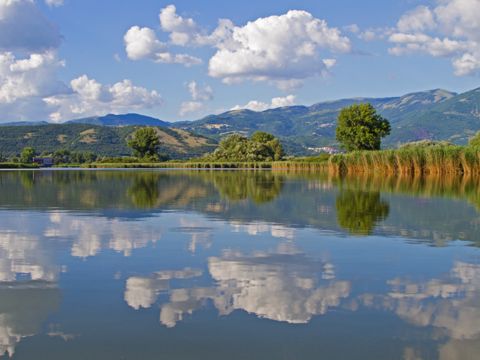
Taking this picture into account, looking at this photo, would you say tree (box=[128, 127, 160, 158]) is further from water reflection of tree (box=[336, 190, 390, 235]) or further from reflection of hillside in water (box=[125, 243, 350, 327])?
reflection of hillside in water (box=[125, 243, 350, 327])

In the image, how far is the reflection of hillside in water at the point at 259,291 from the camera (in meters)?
8.38

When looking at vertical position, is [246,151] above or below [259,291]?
above

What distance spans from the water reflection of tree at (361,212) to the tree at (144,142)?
467 ft

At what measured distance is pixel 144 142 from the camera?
16775 centimetres

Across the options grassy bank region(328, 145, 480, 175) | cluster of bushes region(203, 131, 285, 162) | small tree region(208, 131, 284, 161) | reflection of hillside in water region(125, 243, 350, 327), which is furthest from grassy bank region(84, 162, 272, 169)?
reflection of hillside in water region(125, 243, 350, 327)

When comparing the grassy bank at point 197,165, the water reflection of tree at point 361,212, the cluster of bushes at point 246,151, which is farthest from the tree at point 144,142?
the water reflection of tree at point 361,212

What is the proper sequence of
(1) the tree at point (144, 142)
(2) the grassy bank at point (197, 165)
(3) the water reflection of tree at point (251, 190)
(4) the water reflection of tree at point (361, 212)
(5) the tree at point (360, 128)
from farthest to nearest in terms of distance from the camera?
(1) the tree at point (144, 142) → (2) the grassy bank at point (197, 165) → (5) the tree at point (360, 128) → (3) the water reflection of tree at point (251, 190) → (4) the water reflection of tree at point (361, 212)

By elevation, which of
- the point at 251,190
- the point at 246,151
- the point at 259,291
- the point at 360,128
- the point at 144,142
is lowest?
the point at 259,291

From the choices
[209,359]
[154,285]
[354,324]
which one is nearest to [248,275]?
[154,285]

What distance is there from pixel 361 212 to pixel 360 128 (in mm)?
82366

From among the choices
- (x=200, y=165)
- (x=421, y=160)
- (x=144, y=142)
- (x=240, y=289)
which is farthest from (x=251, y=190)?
(x=144, y=142)

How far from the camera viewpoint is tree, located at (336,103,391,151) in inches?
4055

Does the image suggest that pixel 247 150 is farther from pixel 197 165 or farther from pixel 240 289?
pixel 240 289

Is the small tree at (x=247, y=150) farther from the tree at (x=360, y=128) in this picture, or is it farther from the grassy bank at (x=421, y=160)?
the grassy bank at (x=421, y=160)
